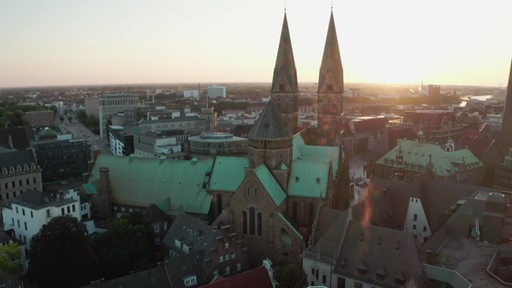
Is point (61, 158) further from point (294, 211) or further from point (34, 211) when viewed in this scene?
point (294, 211)

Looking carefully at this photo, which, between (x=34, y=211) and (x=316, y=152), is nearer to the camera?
(x=34, y=211)

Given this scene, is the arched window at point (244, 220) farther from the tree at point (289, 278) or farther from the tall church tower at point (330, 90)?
the tall church tower at point (330, 90)

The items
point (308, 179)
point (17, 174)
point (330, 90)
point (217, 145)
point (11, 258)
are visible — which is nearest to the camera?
point (11, 258)

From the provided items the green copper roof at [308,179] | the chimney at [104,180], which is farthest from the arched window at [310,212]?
the chimney at [104,180]

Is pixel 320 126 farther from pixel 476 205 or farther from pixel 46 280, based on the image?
pixel 46 280

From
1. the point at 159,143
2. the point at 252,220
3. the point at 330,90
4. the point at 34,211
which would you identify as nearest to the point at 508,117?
the point at 330,90

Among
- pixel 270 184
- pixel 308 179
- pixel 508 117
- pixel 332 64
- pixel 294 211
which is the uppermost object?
pixel 332 64
